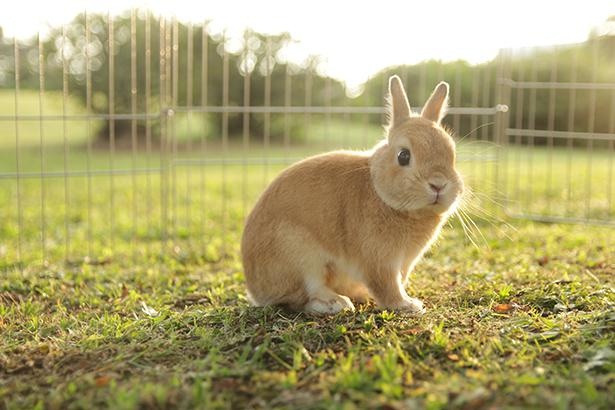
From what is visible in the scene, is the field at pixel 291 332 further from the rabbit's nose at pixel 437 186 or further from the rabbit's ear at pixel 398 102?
the rabbit's ear at pixel 398 102

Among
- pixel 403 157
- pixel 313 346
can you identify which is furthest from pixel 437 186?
pixel 313 346

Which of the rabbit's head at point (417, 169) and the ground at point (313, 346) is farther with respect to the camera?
the rabbit's head at point (417, 169)

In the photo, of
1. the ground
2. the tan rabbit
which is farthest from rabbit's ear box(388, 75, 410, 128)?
the ground

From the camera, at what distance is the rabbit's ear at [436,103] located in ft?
A: 14.6

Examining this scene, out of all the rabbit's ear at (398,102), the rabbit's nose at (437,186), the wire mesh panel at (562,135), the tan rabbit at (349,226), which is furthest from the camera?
the wire mesh panel at (562,135)

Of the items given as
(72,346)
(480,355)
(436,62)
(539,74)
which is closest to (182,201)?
(436,62)

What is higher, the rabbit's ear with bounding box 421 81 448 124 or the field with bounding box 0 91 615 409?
the rabbit's ear with bounding box 421 81 448 124

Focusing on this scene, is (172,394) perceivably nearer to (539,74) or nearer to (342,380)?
(342,380)

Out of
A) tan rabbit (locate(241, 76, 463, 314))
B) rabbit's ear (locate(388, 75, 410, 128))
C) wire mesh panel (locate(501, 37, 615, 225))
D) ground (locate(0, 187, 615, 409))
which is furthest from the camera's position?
wire mesh panel (locate(501, 37, 615, 225))

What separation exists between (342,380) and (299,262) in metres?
1.30

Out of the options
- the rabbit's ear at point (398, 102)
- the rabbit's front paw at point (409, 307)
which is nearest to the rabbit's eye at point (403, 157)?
the rabbit's ear at point (398, 102)

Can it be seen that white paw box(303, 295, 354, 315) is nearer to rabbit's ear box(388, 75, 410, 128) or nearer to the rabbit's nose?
the rabbit's nose

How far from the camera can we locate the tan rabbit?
421cm

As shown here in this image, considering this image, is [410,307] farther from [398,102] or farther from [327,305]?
[398,102]
